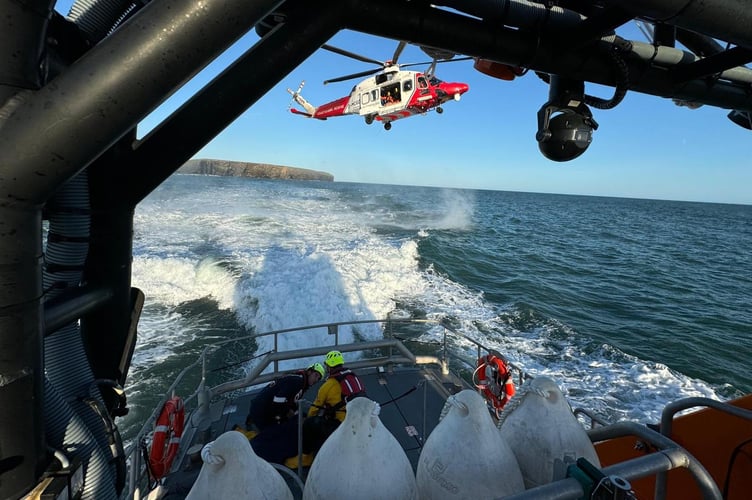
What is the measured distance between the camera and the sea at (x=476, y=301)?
1070cm

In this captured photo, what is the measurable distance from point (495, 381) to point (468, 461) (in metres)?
5.67

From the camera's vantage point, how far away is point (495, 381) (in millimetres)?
6801

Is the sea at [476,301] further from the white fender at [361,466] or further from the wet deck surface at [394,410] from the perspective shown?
the white fender at [361,466]

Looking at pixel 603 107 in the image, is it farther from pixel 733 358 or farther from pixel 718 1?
pixel 733 358

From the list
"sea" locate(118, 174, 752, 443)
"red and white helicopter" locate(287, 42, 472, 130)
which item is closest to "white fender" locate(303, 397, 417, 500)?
"sea" locate(118, 174, 752, 443)

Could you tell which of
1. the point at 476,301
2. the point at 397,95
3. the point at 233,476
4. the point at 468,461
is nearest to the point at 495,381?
the point at 468,461

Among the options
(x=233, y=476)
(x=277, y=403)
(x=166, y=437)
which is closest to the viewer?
(x=233, y=476)

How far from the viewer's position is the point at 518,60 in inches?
102

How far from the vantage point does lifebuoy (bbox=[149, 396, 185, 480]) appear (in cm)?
448

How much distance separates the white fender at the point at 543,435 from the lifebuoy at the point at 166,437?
453cm

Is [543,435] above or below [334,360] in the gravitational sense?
above

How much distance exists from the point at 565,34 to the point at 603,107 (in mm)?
996

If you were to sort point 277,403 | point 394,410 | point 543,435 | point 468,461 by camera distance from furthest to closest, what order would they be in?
point 394,410, point 277,403, point 543,435, point 468,461

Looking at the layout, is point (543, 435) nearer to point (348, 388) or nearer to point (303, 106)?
point (348, 388)
